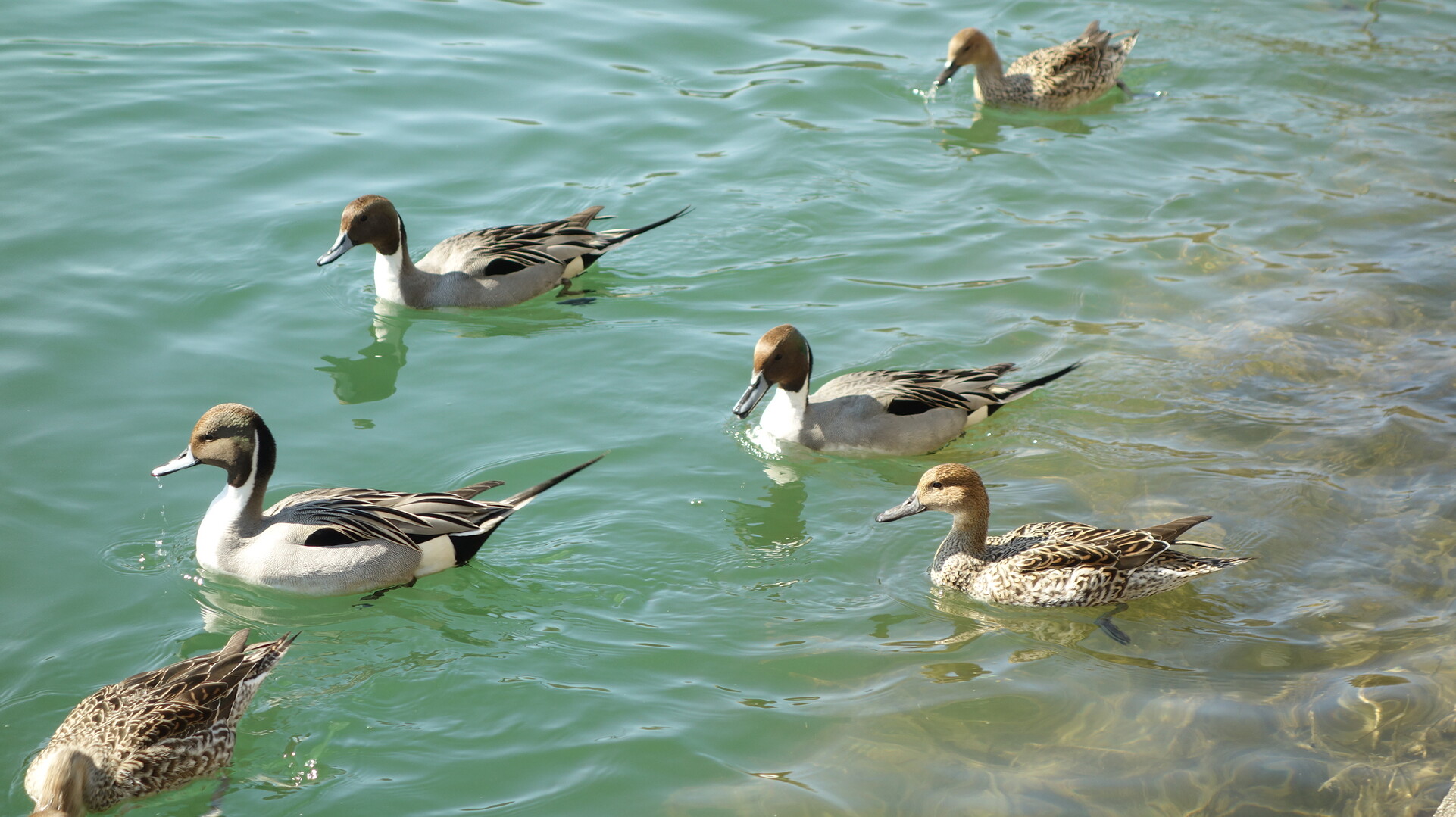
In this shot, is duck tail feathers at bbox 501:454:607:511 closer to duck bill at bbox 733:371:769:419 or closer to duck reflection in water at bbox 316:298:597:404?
duck bill at bbox 733:371:769:419

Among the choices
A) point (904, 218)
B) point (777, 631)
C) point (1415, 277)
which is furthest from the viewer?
point (904, 218)

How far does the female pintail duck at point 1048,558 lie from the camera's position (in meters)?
6.81

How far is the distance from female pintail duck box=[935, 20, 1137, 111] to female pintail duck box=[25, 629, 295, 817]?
10143 millimetres

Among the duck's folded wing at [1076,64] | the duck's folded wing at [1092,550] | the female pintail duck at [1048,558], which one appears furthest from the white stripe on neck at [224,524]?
the duck's folded wing at [1076,64]

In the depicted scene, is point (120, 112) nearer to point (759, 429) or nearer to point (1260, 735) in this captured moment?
point (759, 429)

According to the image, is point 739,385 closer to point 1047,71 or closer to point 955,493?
point 955,493

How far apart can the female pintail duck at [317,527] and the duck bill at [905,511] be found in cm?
171

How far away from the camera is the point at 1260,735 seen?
594cm

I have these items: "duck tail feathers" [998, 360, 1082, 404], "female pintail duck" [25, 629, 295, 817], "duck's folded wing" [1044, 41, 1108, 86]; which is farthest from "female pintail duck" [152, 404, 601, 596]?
"duck's folded wing" [1044, 41, 1108, 86]

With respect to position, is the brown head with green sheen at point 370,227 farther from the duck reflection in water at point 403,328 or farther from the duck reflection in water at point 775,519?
the duck reflection in water at point 775,519

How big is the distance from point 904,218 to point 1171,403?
3395 millimetres

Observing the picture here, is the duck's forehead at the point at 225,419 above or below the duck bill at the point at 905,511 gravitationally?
above

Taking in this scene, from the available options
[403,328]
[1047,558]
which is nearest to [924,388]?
[1047,558]

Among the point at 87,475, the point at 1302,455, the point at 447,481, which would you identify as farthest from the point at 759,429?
the point at 87,475
